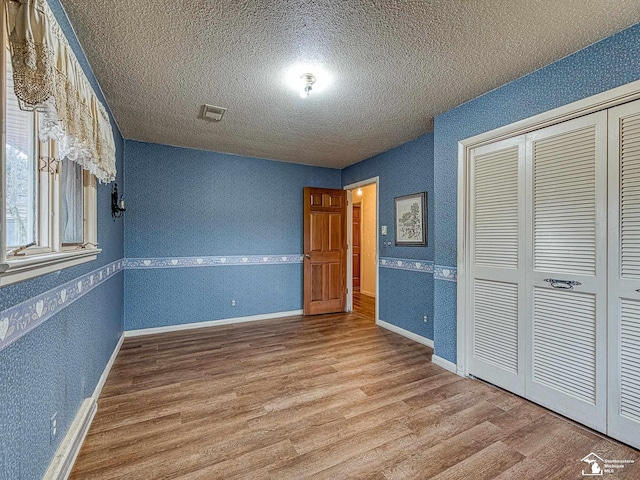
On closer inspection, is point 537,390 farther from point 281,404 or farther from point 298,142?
point 298,142

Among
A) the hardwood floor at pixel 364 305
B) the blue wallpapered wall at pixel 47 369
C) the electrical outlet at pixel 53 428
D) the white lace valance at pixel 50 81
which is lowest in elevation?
the hardwood floor at pixel 364 305

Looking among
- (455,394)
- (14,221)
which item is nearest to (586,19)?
(455,394)

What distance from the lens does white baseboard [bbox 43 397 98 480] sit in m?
1.40

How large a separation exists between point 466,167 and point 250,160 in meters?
2.99

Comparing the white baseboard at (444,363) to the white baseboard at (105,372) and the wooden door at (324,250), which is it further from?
the white baseboard at (105,372)

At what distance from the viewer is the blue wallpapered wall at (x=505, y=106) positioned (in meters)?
1.80

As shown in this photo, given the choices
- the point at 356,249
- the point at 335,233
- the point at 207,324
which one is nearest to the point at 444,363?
the point at 335,233

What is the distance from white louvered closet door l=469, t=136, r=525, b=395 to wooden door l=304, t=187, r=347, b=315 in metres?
2.57

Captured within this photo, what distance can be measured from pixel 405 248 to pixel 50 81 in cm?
358

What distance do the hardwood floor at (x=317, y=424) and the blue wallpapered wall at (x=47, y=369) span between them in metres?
0.34

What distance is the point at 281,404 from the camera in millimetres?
2225

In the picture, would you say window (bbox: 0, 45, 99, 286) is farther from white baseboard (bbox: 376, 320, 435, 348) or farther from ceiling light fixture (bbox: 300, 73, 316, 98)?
white baseboard (bbox: 376, 320, 435, 348)

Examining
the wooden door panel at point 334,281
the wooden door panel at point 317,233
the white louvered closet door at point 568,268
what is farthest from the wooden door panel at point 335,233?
the white louvered closet door at point 568,268

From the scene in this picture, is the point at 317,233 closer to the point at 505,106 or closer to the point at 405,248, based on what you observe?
the point at 405,248
